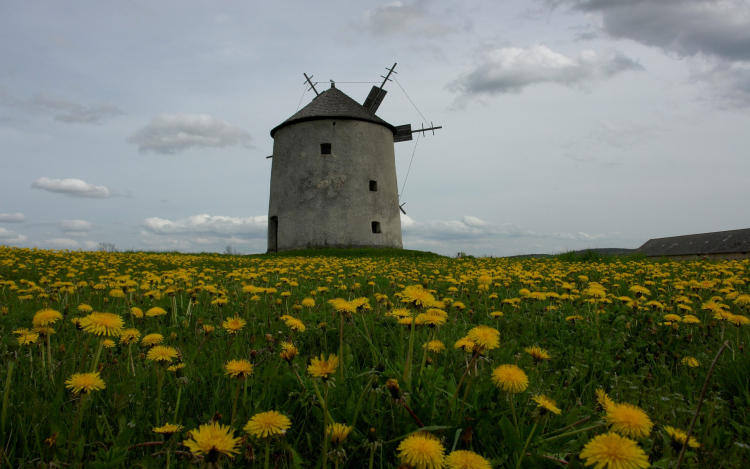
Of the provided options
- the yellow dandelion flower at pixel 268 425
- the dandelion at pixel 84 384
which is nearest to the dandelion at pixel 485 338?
the yellow dandelion flower at pixel 268 425

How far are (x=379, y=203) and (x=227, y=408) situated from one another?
20.8 m

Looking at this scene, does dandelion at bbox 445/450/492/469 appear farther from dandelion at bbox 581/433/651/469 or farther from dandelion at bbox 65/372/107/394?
dandelion at bbox 65/372/107/394

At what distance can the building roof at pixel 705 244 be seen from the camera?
29395 millimetres

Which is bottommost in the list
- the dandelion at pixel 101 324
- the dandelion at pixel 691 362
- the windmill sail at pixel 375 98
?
the dandelion at pixel 691 362

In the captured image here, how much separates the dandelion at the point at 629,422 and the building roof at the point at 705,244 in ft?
115

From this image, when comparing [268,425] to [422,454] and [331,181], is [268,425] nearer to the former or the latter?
[422,454]

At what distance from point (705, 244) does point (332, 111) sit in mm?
29303

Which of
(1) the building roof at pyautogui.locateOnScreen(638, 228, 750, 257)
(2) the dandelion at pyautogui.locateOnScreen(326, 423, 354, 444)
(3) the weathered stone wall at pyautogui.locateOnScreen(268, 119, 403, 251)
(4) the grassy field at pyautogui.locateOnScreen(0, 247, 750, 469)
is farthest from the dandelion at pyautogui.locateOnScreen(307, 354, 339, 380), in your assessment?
(1) the building roof at pyautogui.locateOnScreen(638, 228, 750, 257)

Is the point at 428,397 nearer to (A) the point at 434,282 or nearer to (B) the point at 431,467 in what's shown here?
(B) the point at 431,467

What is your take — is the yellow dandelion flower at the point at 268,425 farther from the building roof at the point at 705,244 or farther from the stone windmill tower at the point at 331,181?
the building roof at the point at 705,244

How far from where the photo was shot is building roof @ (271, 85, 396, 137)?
71.9 ft

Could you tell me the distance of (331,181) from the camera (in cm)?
2153

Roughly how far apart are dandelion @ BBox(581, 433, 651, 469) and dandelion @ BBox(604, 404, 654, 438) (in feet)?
0.48

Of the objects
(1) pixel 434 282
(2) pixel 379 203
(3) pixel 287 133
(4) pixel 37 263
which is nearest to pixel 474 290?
(1) pixel 434 282
